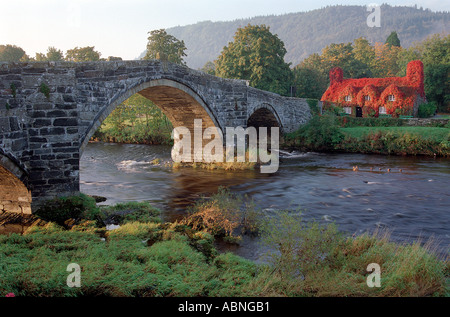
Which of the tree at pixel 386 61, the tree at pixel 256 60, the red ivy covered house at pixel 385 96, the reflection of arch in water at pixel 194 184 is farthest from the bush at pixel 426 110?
the reflection of arch in water at pixel 194 184

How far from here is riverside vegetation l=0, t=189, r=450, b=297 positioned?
651cm

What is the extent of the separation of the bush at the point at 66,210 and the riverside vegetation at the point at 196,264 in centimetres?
76

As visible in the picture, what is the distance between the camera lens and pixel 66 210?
1131 cm

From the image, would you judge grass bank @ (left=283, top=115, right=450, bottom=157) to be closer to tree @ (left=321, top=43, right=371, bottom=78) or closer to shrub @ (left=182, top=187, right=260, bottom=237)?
shrub @ (left=182, top=187, right=260, bottom=237)

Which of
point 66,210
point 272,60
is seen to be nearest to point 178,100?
point 66,210

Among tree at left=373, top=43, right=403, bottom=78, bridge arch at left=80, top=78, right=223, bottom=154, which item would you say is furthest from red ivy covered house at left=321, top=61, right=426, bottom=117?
tree at left=373, top=43, right=403, bottom=78

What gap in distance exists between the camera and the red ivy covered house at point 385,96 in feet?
121

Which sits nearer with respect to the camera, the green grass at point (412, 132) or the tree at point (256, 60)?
the green grass at point (412, 132)

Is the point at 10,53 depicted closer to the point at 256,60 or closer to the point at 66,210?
the point at 256,60

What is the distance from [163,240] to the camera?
30.9ft

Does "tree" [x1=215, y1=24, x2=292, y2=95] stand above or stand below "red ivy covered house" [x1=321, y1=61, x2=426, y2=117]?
above

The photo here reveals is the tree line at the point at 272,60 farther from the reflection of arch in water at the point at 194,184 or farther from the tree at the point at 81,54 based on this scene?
the reflection of arch in water at the point at 194,184

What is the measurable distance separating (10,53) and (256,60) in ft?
109

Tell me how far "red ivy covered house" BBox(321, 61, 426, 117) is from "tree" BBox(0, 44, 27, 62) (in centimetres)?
3911
